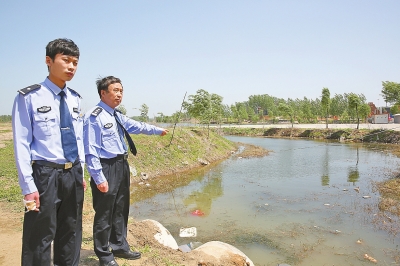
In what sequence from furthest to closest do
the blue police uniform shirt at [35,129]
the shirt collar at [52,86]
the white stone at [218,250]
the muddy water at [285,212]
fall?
the muddy water at [285,212], the white stone at [218,250], the shirt collar at [52,86], the blue police uniform shirt at [35,129]

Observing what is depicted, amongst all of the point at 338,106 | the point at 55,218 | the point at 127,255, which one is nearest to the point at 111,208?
the point at 127,255

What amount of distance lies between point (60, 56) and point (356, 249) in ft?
20.6

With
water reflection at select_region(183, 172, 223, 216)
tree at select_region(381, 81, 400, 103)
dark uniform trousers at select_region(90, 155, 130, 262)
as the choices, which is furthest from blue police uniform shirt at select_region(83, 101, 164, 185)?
tree at select_region(381, 81, 400, 103)

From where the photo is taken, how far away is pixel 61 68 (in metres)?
2.41

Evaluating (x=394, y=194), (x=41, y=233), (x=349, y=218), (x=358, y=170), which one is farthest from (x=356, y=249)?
(x=358, y=170)

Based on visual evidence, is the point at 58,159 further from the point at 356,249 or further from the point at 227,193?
the point at 227,193

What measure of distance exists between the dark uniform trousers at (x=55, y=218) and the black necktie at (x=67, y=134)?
0.13 metres

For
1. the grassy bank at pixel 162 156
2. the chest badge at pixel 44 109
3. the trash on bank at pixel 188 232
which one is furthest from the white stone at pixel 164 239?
the grassy bank at pixel 162 156

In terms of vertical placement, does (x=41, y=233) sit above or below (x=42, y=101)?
below

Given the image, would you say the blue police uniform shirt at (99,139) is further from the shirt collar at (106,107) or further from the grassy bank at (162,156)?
the grassy bank at (162,156)

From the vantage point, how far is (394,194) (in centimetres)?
923

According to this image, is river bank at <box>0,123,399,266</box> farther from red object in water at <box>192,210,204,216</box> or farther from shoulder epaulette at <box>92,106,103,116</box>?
red object in water at <box>192,210,204,216</box>

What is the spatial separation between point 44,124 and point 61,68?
0.51m

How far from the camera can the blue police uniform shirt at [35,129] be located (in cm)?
219
